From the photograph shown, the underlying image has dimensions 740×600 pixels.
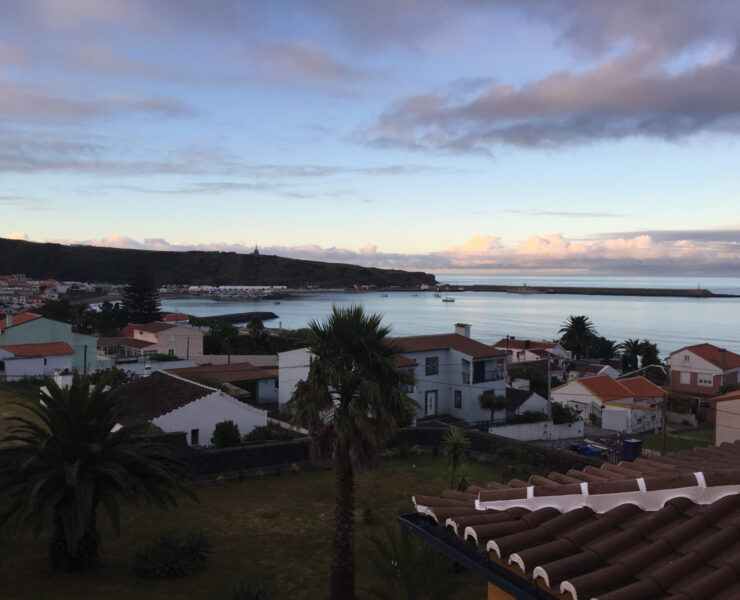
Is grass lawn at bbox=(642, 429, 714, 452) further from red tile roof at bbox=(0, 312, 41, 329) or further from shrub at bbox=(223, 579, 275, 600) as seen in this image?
red tile roof at bbox=(0, 312, 41, 329)

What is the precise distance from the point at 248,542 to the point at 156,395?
559 inches

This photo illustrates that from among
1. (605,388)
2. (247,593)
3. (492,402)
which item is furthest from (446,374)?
(247,593)

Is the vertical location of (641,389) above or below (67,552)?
below

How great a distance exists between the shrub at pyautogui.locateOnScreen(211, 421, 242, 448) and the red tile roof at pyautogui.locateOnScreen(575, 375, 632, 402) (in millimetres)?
29164

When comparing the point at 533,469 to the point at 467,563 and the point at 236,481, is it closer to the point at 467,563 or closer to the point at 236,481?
the point at 236,481

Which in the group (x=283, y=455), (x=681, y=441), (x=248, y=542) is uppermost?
(x=283, y=455)

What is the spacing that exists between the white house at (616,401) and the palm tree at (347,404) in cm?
3397

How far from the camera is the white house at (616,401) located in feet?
138

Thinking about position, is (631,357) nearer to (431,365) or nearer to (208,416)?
(431,365)

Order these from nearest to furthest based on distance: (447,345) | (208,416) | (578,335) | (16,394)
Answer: (208,416), (16,394), (447,345), (578,335)

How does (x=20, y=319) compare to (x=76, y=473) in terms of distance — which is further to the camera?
(x=20, y=319)

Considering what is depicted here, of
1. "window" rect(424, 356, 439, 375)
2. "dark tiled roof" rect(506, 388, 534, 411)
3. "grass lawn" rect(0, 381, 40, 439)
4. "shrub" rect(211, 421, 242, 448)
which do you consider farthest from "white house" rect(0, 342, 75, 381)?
"dark tiled roof" rect(506, 388, 534, 411)

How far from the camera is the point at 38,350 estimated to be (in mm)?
47969

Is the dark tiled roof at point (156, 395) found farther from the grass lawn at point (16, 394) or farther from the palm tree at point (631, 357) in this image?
the palm tree at point (631, 357)
